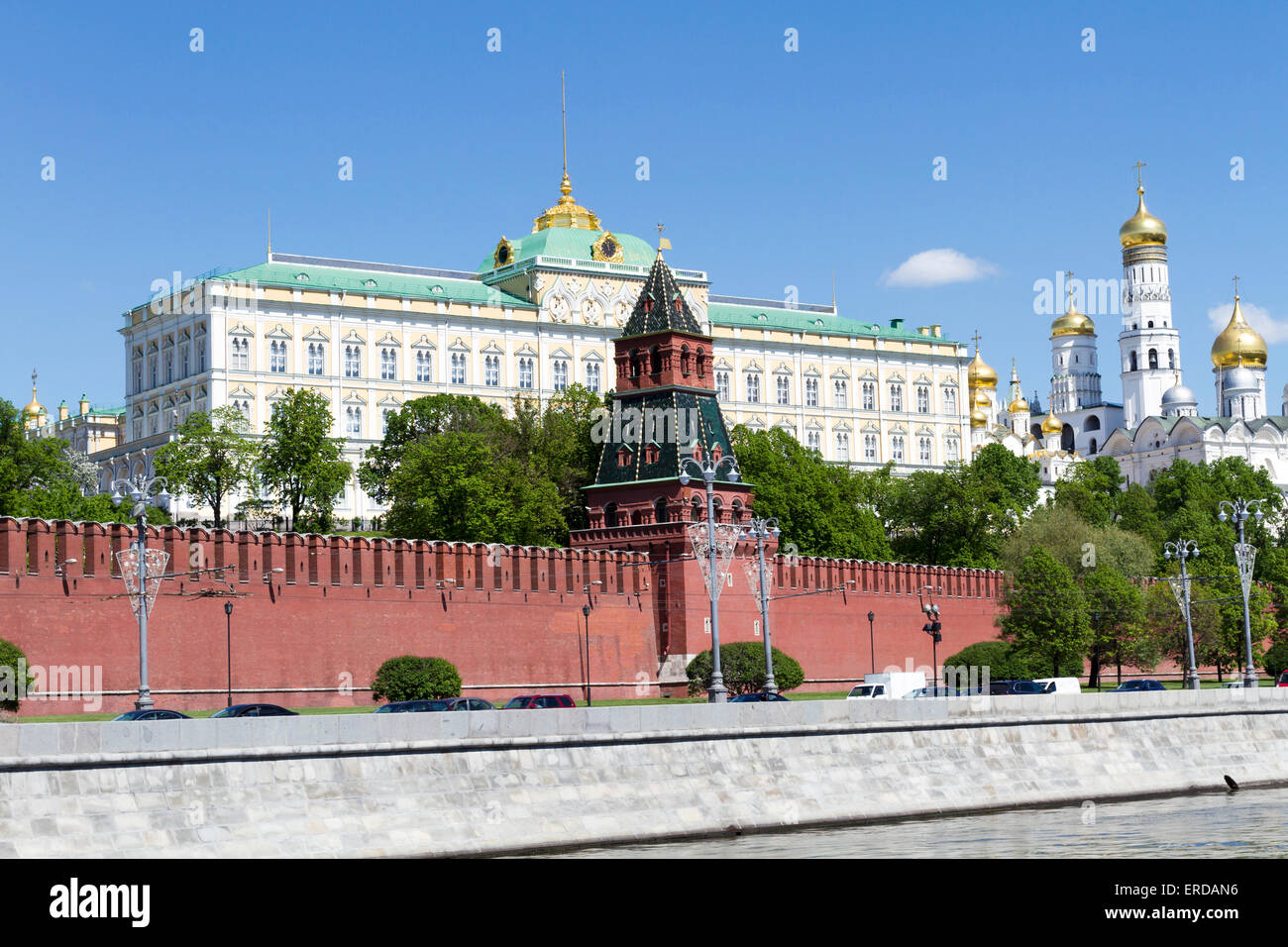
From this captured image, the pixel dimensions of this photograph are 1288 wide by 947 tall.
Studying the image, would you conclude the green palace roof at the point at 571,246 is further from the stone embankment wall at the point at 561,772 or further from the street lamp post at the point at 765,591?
the stone embankment wall at the point at 561,772

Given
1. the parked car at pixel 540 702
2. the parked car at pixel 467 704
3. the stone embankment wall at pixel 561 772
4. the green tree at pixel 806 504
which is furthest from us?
the green tree at pixel 806 504

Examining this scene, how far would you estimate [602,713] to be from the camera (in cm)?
3369

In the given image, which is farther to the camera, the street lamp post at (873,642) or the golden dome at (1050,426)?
the golden dome at (1050,426)

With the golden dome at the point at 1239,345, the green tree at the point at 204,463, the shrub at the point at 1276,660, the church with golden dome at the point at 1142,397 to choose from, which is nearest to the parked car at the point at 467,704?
the green tree at the point at 204,463

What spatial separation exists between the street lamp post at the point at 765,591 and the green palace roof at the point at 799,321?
199 feet

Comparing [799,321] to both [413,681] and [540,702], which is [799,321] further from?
[540,702]

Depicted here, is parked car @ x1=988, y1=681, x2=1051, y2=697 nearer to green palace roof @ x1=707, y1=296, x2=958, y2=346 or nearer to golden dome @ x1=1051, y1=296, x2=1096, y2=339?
green palace roof @ x1=707, y1=296, x2=958, y2=346

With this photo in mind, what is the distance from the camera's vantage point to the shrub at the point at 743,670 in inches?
2402

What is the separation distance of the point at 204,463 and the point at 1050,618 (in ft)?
127

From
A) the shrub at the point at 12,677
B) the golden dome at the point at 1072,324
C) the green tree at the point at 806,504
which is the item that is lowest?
the shrub at the point at 12,677

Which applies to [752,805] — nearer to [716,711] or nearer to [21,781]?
[716,711]

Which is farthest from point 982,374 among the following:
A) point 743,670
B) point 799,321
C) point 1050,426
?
point 743,670

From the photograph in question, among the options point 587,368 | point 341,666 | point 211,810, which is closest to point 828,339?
point 587,368

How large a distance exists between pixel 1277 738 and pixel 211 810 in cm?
2814
